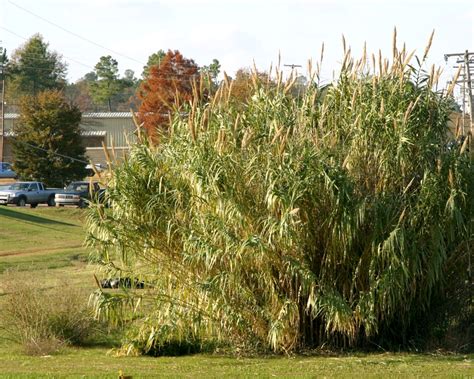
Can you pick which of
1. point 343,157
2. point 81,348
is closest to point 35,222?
point 81,348

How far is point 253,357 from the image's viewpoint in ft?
50.8

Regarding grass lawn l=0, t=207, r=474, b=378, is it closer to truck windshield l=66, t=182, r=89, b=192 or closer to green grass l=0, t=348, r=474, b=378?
green grass l=0, t=348, r=474, b=378

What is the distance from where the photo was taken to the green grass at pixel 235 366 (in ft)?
41.0

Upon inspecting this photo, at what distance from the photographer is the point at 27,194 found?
53.5 m

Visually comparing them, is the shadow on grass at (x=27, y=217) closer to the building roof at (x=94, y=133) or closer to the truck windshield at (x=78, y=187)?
the truck windshield at (x=78, y=187)

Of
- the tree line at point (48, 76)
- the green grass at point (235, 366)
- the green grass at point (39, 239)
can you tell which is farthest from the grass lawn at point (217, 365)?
the tree line at point (48, 76)

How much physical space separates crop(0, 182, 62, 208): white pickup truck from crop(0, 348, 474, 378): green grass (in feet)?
125

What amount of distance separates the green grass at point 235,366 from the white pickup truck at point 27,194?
3804 cm

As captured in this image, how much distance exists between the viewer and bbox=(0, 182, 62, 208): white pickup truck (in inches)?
2093

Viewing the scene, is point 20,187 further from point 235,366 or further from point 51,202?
point 235,366

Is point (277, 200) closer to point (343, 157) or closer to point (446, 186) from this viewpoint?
point (343, 157)

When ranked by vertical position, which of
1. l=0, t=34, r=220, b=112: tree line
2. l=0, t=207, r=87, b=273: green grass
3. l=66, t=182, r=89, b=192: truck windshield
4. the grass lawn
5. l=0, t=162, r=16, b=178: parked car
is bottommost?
the grass lawn

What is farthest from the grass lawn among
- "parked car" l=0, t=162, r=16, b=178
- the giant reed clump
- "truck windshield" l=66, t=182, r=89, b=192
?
"parked car" l=0, t=162, r=16, b=178

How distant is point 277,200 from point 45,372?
457 cm
